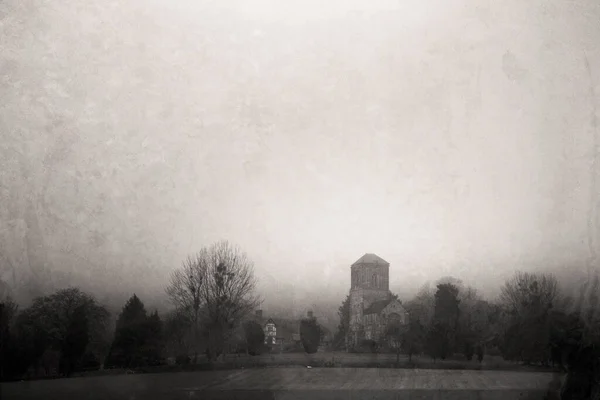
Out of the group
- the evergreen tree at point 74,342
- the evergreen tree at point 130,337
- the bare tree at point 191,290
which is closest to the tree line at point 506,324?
the bare tree at point 191,290

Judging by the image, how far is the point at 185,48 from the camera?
9.25 m

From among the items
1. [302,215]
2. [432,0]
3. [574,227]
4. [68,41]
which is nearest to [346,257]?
[302,215]

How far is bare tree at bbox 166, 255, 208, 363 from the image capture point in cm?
873

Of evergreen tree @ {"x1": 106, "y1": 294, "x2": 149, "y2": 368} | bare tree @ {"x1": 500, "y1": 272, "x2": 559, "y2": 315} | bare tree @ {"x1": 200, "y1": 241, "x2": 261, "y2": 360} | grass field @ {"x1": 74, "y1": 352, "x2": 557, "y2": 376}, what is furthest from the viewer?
bare tree @ {"x1": 500, "y1": 272, "x2": 559, "y2": 315}

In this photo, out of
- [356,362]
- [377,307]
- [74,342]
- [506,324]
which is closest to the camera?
[74,342]

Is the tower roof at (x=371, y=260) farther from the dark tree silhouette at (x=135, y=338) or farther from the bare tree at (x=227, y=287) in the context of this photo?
the dark tree silhouette at (x=135, y=338)

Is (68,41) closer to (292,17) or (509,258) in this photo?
(292,17)

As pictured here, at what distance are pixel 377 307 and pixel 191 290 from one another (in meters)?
2.45

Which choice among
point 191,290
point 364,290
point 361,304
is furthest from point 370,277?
point 191,290

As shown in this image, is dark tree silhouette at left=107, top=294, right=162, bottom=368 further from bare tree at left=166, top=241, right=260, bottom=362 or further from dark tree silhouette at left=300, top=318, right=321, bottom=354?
dark tree silhouette at left=300, top=318, right=321, bottom=354

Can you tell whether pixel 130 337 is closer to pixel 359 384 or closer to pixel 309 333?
pixel 309 333

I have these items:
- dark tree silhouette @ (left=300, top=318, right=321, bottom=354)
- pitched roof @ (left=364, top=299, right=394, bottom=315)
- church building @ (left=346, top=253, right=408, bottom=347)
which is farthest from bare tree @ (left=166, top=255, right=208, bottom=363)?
pitched roof @ (left=364, top=299, right=394, bottom=315)

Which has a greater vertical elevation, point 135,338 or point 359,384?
point 135,338

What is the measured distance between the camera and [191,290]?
8.82 meters
